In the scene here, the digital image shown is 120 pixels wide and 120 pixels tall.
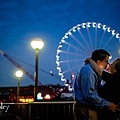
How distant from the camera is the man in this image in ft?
11.7

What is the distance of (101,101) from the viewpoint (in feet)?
11.7

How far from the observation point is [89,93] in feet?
11.7

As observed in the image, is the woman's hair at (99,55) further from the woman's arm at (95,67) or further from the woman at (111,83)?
the woman at (111,83)

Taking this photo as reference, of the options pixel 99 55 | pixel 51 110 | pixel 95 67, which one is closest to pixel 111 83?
pixel 95 67

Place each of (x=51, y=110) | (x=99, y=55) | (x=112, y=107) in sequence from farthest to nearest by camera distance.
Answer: (x=51, y=110), (x=99, y=55), (x=112, y=107)

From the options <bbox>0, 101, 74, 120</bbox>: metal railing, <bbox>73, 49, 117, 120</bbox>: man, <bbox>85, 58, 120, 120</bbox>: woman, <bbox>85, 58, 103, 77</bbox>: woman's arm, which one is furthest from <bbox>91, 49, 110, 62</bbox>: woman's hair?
<bbox>0, 101, 74, 120</bbox>: metal railing

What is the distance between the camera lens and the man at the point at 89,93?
3567mm

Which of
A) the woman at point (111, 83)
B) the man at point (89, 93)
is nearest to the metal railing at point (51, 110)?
the man at point (89, 93)

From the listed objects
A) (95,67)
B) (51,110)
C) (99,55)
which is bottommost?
(51,110)

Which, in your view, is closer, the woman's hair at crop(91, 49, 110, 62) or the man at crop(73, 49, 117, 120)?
the man at crop(73, 49, 117, 120)

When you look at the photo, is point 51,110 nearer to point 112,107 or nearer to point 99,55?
point 99,55

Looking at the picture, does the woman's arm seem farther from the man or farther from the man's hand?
the man's hand

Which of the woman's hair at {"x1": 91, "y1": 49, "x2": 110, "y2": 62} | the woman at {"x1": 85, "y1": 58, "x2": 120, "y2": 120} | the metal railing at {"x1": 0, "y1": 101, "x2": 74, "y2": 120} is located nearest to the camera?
the woman at {"x1": 85, "y1": 58, "x2": 120, "y2": 120}

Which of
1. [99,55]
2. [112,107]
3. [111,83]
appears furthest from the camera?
[99,55]
